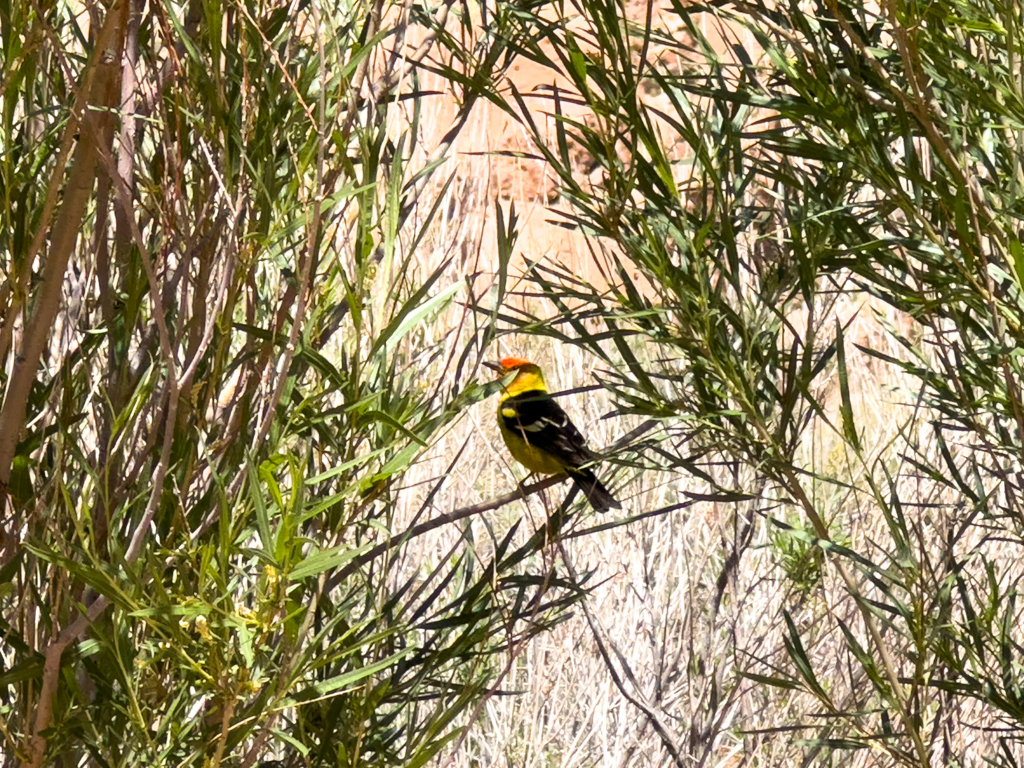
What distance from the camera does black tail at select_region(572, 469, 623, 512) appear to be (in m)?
1.97

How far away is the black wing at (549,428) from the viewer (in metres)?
3.11

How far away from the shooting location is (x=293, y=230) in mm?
1249

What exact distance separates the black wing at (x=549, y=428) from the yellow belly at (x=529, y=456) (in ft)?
0.08

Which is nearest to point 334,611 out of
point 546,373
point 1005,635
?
point 1005,635

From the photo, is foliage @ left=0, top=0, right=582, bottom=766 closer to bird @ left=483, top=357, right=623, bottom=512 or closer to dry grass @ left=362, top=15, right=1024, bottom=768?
dry grass @ left=362, top=15, right=1024, bottom=768

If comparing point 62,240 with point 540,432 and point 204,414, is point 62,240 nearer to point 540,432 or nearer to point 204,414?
point 204,414

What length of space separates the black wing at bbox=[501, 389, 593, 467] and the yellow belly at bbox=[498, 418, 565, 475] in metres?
0.02

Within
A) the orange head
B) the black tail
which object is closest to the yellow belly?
the orange head

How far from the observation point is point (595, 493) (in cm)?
210

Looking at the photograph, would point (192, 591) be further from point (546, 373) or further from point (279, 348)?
point (546, 373)

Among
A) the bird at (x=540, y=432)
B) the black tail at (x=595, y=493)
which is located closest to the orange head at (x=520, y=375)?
the bird at (x=540, y=432)

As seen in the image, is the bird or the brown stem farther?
the bird

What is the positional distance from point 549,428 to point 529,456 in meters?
0.30

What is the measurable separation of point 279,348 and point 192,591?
263 mm
